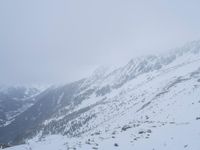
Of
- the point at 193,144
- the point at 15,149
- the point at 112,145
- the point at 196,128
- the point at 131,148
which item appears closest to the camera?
the point at 193,144

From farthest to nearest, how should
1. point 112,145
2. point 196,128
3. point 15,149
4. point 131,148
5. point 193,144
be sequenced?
point 15,149, point 196,128, point 112,145, point 131,148, point 193,144

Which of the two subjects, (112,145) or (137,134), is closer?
(112,145)

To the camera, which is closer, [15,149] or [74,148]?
[74,148]

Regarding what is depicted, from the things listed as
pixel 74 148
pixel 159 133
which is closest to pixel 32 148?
pixel 74 148

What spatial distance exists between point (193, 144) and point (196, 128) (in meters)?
6.47

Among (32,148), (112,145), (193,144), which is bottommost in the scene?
(193,144)

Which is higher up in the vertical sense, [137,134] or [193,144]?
[137,134]

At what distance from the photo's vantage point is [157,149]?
25.3m

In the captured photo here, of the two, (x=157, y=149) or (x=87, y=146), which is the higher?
(x=87, y=146)

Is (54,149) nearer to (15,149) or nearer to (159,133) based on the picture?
(15,149)

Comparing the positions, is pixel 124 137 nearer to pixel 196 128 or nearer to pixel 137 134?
pixel 137 134

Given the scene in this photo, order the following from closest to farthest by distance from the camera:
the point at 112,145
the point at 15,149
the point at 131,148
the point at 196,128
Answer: the point at 131,148, the point at 112,145, the point at 196,128, the point at 15,149

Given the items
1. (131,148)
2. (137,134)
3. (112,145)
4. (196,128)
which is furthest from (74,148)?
(196,128)

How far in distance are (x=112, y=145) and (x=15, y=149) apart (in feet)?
41.0
